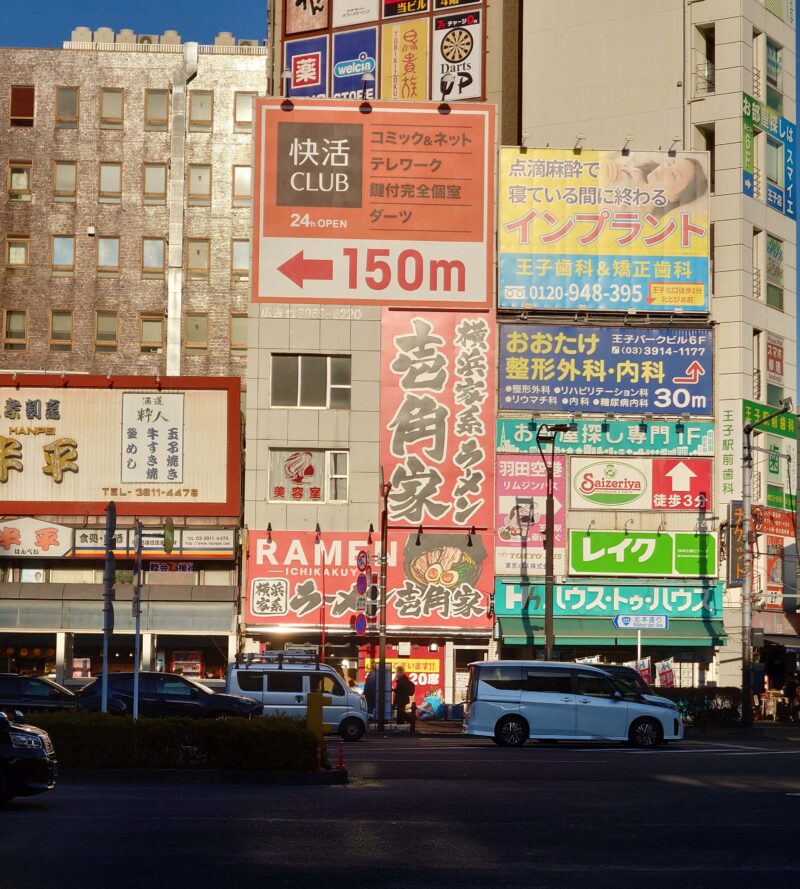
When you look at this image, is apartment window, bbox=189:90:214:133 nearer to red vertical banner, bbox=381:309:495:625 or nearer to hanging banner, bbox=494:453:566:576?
red vertical banner, bbox=381:309:495:625

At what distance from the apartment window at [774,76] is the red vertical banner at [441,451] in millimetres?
15748

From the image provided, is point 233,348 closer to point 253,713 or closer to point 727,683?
point 727,683

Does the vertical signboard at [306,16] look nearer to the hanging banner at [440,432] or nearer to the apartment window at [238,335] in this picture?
the apartment window at [238,335]

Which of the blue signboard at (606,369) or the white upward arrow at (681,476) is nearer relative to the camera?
the white upward arrow at (681,476)

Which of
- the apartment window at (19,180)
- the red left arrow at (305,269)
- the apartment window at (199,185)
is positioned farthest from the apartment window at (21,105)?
the red left arrow at (305,269)

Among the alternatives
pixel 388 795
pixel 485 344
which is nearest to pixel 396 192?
pixel 485 344

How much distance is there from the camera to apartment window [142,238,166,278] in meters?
63.6

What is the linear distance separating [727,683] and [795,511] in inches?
322

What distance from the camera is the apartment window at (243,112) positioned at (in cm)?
6450

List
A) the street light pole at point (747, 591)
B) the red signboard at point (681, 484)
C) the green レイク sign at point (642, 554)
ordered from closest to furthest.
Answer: the street light pole at point (747, 591), the green レイク sign at point (642, 554), the red signboard at point (681, 484)

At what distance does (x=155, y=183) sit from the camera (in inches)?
2511

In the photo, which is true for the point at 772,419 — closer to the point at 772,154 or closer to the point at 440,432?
the point at 772,154

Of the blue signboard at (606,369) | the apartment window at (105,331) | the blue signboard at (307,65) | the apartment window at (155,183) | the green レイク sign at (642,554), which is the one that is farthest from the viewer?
the blue signboard at (307,65)

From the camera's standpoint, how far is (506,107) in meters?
66.7
